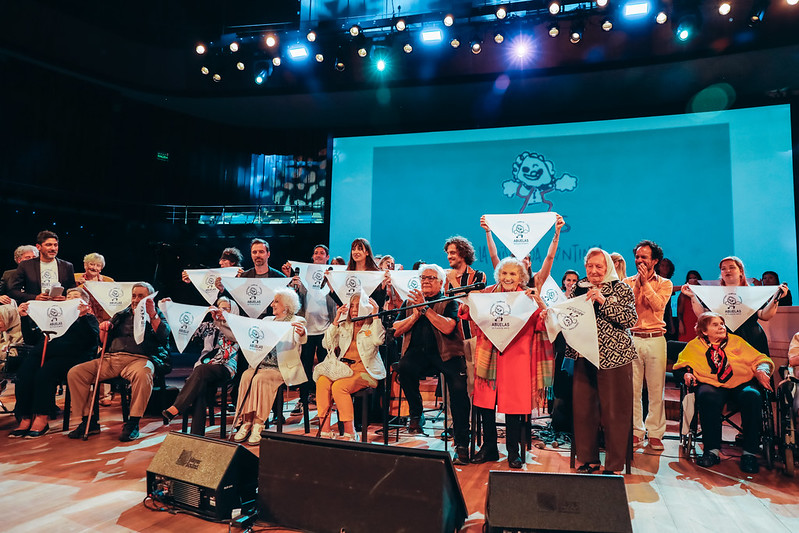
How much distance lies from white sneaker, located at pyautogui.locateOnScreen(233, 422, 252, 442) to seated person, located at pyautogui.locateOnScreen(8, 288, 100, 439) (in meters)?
1.68

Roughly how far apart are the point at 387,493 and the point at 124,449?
272 cm

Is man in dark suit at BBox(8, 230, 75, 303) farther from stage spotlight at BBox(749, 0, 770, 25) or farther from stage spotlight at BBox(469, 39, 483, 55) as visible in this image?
stage spotlight at BBox(749, 0, 770, 25)

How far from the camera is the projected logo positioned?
8.04m

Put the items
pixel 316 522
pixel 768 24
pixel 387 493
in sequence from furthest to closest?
pixel 768 24 < pixel 316 522 < pixel 387 493

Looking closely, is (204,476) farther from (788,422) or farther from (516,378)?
(788,422)

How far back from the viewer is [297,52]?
26.2 ft

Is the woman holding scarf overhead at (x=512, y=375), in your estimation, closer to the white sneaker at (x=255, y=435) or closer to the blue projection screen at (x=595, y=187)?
the white sneaker at (x=255, y=435)

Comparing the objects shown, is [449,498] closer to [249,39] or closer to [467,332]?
[467,332]

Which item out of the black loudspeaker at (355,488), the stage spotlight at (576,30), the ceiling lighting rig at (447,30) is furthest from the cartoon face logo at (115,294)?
the stage spotlight at (576,30)

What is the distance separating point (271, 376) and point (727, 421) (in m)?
3.46

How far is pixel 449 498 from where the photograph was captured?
2289mm

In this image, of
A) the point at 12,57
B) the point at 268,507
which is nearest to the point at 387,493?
the point at 268,507

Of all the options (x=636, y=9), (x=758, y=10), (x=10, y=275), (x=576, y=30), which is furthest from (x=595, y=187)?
(x=10, y=275)

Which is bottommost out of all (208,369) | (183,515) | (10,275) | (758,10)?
(183,515)
